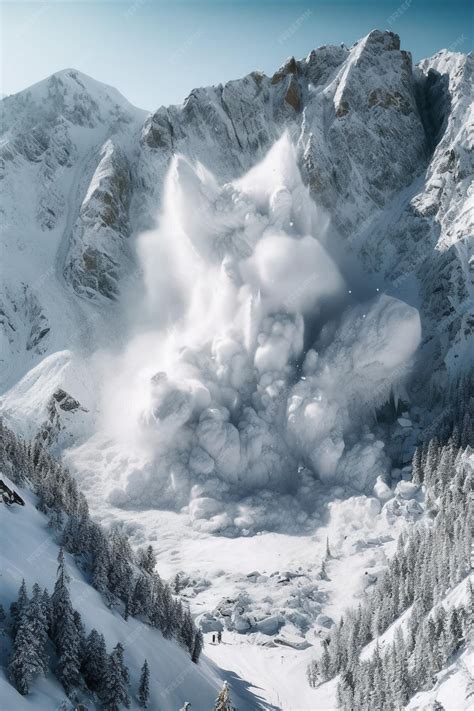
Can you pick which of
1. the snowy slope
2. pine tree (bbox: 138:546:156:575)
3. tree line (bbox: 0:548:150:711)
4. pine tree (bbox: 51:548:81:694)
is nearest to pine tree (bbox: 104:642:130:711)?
tree line (bbox: 0:548:150:711)

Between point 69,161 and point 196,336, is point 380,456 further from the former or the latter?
point 69,161

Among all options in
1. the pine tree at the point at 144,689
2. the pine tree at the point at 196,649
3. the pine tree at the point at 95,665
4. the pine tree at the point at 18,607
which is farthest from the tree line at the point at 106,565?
the pine tree at the point at 18,607

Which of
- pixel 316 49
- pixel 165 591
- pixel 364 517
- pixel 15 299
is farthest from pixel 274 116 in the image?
pixel 165 591

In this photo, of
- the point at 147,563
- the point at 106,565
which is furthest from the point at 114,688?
the point at 147,563

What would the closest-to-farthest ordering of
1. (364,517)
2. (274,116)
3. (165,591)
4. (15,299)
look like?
(165,591) < (364,517) < (15,299) < (274,116)

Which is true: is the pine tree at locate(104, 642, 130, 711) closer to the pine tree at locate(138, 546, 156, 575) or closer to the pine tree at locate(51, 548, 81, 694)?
the pine tree at locate(51, 548, 81, 694)

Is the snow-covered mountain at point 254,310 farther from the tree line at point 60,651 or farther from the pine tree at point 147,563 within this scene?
the tree line at point 60,651
